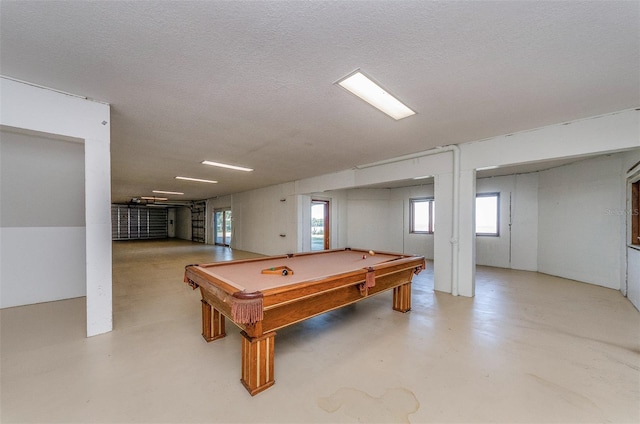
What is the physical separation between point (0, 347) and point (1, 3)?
3.03m

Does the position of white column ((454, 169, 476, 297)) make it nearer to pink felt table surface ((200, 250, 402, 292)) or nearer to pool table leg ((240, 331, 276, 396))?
pink felt table surface ((200, 250, 402, 292))

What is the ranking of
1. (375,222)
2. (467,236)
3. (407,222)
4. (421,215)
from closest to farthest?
1. (467,236)
2. (421,215)
3. (407,222)
4. (375,222)

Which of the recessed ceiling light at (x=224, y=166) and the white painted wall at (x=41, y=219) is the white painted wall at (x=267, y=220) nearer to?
the recessed ceiling light at (x=224, y=166)

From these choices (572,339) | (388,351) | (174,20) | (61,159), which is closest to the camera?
(174,20)

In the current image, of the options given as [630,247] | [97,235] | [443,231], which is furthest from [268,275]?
[630,247]

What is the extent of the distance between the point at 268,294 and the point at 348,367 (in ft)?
3.34

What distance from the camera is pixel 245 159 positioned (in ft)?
16.8

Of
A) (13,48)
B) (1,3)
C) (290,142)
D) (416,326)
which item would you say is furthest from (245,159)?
(416,326)

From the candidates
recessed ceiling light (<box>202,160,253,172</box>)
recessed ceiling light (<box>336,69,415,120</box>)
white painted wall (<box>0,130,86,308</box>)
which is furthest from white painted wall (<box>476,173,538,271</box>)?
white painted wall (<box>0,130,86,308</box>)

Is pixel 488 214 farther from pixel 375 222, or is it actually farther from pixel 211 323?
pixel 211 323

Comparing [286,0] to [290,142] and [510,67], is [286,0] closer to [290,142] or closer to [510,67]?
[510,67]

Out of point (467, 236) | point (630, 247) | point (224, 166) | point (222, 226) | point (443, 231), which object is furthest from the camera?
point (222, 226)

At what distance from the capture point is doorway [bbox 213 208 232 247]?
1225 centimetres

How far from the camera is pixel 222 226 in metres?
12.7
